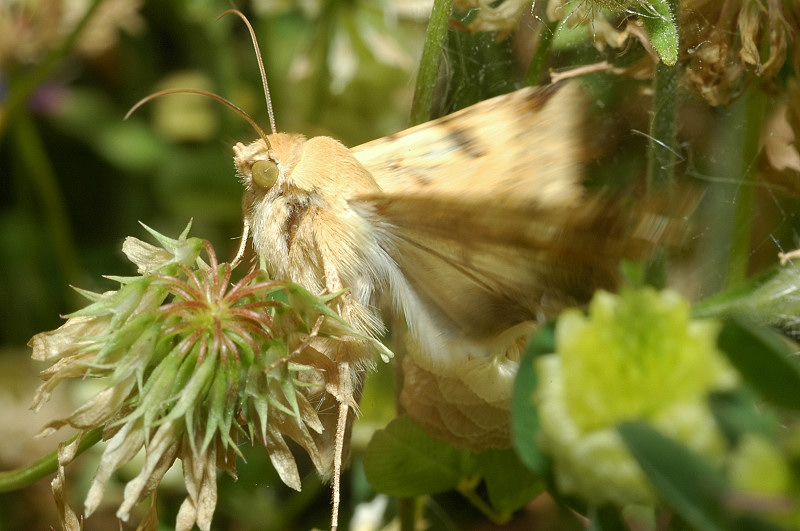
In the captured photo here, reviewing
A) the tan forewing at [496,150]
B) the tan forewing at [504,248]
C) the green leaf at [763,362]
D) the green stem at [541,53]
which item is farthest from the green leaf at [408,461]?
the green leaf at [763,362]

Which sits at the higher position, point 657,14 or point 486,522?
point 657,14

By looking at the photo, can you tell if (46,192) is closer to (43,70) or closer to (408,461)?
(43,70)

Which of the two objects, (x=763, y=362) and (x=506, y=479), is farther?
(x=506, y=479)

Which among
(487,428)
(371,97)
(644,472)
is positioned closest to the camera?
(644,472)

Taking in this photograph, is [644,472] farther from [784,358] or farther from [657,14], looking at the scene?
[657,14]

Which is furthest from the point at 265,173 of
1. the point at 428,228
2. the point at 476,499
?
the point at 476,499

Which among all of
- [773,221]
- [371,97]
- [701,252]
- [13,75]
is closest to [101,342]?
[701,252]
